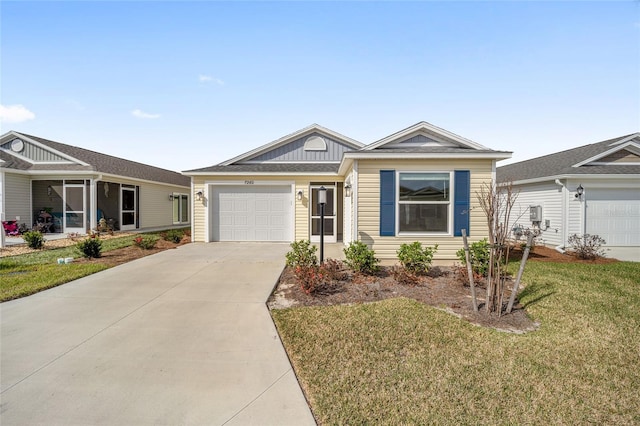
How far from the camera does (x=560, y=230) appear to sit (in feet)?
34.4

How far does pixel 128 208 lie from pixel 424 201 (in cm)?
1517

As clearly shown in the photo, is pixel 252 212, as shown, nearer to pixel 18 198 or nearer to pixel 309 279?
pixel 309 279

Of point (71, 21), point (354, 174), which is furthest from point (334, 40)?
point (71, 21)

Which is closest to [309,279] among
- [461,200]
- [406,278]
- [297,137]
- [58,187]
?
[406,278]

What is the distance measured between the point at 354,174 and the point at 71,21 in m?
8.42

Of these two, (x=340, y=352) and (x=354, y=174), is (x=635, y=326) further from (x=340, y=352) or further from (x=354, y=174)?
(x=354, y=174)

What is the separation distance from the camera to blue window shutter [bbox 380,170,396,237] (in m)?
7.68

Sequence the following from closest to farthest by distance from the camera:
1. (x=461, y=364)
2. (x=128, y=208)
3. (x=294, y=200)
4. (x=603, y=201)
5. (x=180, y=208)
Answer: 1. (x=461, y=364)
2. (x=603, y=201)
3. (x=294, y=200)
4. (x=128, y=208)
5. (x=180, y=208)

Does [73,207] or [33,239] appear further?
[73,207]

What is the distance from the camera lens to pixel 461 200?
764 centimetres

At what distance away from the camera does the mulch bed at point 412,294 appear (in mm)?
4160

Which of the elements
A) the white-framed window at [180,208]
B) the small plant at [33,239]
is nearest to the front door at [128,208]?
the white-framed window at [180,208]

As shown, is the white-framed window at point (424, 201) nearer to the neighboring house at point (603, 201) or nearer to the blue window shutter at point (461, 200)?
the blue window shutter at point (461, 200)

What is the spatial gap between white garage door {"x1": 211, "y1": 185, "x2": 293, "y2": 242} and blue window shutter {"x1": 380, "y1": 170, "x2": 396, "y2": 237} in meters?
4.49
